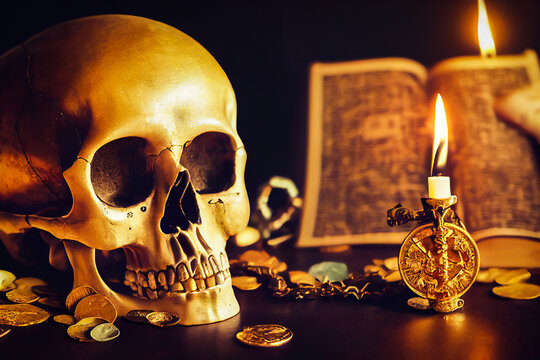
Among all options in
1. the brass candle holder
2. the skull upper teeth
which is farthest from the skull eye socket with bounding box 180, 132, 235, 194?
the brass candle holder

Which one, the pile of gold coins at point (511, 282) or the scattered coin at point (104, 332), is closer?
the scattered coin at point (104, 332)

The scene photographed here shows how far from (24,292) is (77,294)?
Answer: 20cm

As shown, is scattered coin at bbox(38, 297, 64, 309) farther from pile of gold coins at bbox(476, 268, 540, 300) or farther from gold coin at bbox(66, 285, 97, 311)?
pile of gold coins at bbox(476, 268, 540, 300)

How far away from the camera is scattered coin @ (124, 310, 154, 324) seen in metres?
1.22

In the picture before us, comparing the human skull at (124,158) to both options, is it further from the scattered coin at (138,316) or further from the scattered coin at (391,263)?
the scattered coin at (391,263)

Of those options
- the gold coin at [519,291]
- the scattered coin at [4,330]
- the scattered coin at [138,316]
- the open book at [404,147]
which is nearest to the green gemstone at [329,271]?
the open book at [404,147]

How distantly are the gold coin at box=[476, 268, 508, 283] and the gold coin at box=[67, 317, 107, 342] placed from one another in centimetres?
92

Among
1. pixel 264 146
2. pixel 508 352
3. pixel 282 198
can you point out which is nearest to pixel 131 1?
pixel 264 146

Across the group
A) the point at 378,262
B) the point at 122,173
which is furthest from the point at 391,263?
the point at 122,173

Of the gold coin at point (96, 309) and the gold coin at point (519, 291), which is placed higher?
the gold coin at point (96, 309)

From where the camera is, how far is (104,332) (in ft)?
3.79

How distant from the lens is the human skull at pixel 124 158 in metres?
1.23

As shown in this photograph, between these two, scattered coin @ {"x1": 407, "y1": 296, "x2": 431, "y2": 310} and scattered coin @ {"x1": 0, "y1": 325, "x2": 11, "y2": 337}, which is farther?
scattered coin @ {"x1": 407, "y1": 296, "x2": 431, "y2": 310}

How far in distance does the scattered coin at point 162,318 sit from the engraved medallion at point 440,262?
0.50 m
